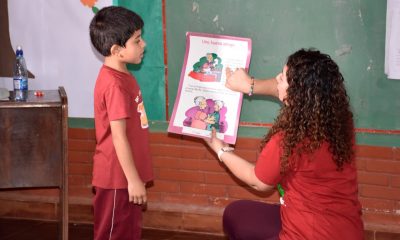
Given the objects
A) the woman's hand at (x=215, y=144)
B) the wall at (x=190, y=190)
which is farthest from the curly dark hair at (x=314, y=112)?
the wall at (x=190, y=190)

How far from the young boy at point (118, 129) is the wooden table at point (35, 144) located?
0.28m

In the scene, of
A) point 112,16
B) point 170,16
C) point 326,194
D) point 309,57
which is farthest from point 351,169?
point 170,16

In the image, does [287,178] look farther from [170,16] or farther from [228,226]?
[170,16]

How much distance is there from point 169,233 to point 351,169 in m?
1.78

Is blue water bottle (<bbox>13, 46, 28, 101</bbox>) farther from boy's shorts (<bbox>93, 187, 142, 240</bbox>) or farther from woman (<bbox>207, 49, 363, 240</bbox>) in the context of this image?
woman (<bbox>207, 49, 363, 240</bbox>)

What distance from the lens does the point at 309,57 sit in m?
2.32

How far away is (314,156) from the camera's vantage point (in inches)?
88.5

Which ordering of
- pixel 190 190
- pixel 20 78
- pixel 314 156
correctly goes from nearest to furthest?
pixel 314 156 < pixel 20 78 < pixel 190 190

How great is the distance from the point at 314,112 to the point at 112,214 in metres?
1.19

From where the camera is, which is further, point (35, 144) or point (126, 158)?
point (35, 144)

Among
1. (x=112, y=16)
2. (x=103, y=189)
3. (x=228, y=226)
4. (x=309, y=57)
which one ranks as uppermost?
(x=112, y=16)

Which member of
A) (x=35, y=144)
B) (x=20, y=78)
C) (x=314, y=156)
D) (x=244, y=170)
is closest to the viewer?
(x=314, y=156)

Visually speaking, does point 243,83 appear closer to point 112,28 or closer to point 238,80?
point 238,80

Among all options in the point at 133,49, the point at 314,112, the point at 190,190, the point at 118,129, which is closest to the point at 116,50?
the point at 133,49
